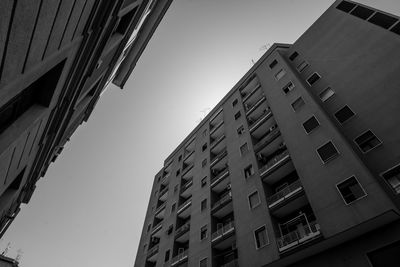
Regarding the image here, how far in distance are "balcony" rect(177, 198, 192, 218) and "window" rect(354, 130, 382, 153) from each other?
680 inches

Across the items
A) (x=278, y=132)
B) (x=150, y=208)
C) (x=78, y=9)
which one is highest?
(x=150, y=208)

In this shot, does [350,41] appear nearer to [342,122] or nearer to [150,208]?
[342,122]

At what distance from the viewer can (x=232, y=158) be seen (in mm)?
23500

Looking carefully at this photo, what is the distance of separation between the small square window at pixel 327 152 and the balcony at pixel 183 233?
14924mm

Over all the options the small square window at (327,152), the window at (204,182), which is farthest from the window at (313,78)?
the window at (204,182)

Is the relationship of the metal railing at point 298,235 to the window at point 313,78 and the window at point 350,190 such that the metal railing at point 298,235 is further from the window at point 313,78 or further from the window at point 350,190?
the window at point 313,78

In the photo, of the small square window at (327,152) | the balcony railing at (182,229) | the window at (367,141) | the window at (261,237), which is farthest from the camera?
the balcony railing at (182,229)

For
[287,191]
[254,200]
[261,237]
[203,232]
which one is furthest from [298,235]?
[203,232]

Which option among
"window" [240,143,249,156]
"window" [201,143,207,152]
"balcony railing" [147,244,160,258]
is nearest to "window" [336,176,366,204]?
"window" [240,143,249,156]

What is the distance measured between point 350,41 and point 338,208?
14.7 metres

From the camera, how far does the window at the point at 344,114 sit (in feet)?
54.6

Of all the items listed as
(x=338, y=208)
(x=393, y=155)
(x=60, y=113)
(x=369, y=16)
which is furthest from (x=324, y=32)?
(x=60, y=113)

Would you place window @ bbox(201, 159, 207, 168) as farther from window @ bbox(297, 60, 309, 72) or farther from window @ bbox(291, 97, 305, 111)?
window @ bbox(297, 60, 309, 72)

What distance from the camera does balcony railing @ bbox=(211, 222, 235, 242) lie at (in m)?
18.6
